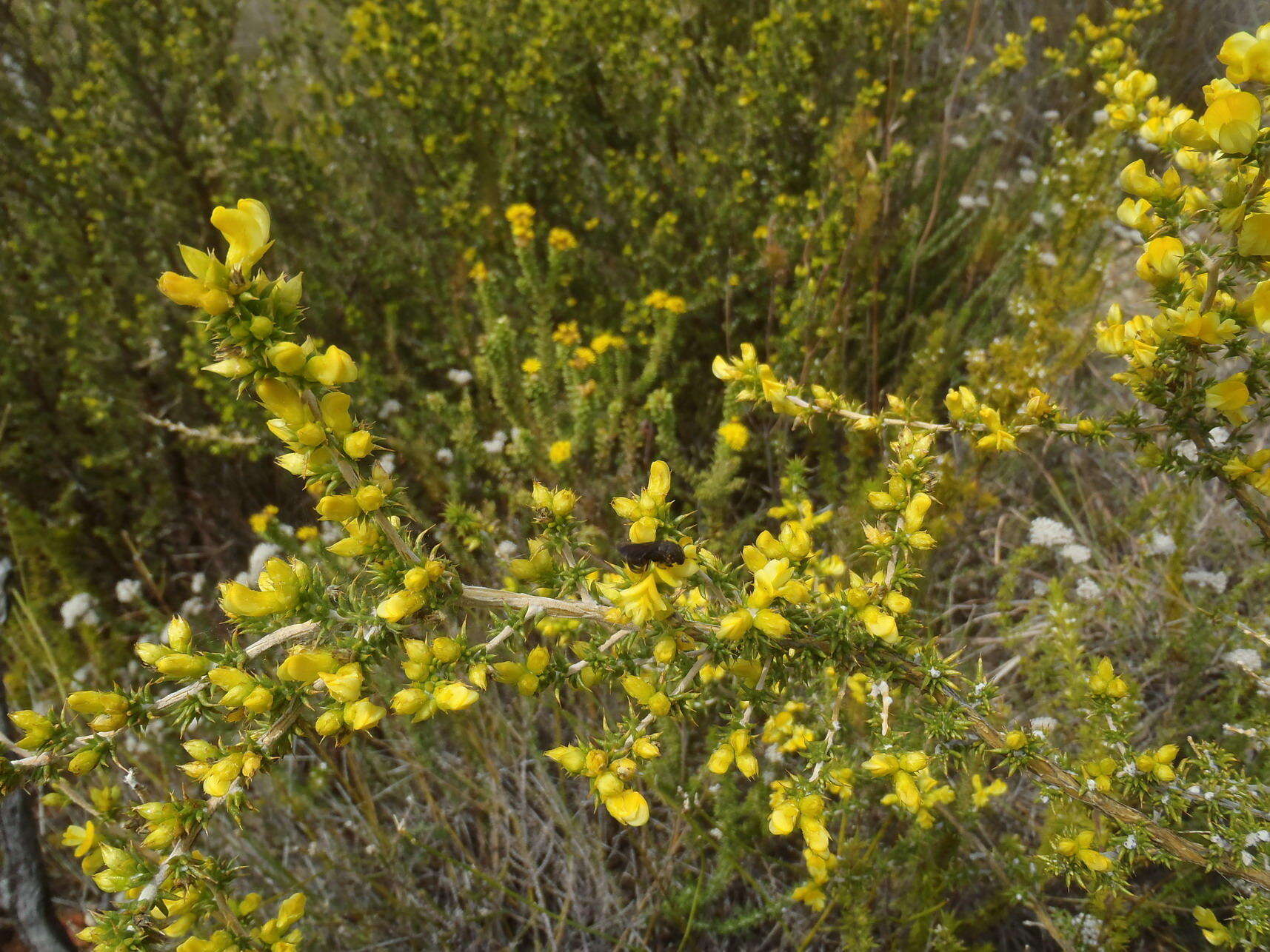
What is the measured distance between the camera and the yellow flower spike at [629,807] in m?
0.86

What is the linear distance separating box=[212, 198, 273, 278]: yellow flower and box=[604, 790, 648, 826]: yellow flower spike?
0.71 m

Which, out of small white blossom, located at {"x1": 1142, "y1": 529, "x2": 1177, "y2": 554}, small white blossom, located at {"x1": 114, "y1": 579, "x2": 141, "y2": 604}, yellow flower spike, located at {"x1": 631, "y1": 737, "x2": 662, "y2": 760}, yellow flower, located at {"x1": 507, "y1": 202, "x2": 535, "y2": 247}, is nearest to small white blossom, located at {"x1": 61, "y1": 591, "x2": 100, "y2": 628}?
small white blossom, located at {"x1": 114, "y1": 579, "x2": 141, "y2": 604}

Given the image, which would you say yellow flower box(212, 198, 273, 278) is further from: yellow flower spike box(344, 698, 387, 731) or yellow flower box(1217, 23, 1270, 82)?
yellow flower box(1217, 23, 1270, 82)

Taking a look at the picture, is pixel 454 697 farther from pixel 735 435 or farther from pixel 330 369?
pixel 735 435

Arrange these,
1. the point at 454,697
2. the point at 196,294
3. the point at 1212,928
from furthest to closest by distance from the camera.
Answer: the point at 1212,928, the point at 454,697, the point at 196,294

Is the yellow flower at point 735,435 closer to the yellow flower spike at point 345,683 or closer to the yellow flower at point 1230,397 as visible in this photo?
the yellow flower at point 1230,397

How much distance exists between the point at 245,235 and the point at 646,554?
1.76 ft

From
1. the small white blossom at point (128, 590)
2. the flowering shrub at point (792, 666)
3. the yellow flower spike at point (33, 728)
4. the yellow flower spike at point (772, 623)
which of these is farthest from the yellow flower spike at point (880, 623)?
the small white blossom at point (128, 590)

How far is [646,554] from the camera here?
853mm

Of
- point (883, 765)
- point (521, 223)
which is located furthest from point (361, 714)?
point (521, 223)

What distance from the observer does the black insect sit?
85cm

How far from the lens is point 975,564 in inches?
103

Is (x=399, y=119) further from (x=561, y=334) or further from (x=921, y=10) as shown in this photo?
(x=921, y=10)

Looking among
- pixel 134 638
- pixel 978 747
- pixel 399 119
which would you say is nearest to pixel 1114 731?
pixel 978 747
